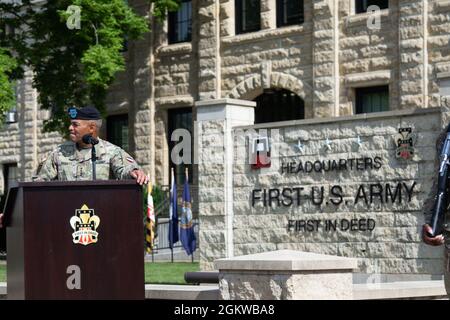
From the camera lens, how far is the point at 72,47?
29406 millimetres

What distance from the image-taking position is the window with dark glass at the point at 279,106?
92.5 feet

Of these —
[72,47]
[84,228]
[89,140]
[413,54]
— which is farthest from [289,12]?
[84,228]

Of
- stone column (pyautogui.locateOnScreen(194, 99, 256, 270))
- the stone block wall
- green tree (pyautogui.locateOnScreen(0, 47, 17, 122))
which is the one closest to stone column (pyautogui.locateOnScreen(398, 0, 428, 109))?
stone column (pyautogui.locateOnScreen(194, 99, 256, 270))

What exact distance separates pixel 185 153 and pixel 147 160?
1.11 meters

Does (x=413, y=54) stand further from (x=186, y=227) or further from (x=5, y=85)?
(x=5, y=85)

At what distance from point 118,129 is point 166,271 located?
13.6 m

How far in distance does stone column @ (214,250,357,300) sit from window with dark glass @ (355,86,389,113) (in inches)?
614

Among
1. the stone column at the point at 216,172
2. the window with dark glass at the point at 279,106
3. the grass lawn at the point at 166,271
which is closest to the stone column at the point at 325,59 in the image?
the window with dark glass at the point at 279,106

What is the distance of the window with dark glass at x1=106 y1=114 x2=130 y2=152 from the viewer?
33062 mm

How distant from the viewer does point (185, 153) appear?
31.3 m

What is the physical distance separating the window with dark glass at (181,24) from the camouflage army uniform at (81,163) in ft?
72.3

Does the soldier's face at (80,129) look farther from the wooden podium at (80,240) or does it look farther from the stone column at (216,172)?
the stone column at (216,172)
